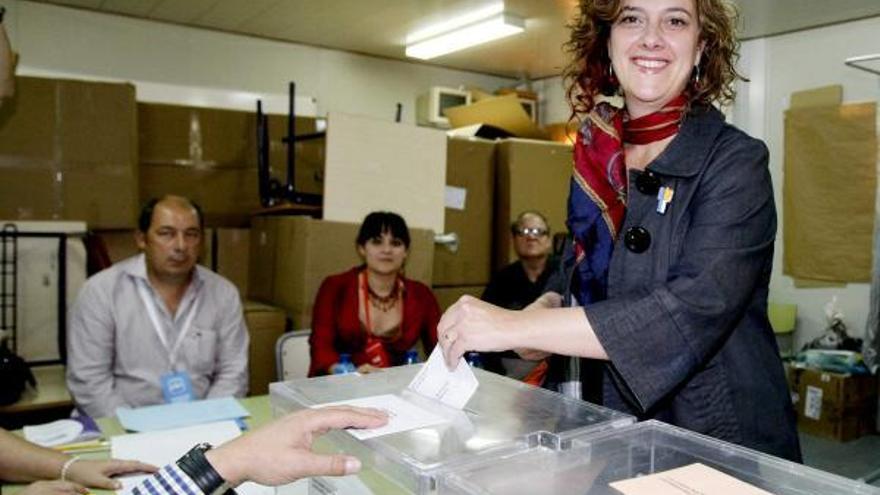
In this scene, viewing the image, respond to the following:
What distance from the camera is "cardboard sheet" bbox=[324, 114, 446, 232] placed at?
10.6 feet

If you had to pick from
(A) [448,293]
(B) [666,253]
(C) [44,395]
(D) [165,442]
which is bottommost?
(C) [44,395]

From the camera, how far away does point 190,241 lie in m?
2.52

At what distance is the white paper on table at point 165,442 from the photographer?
140 centimetres

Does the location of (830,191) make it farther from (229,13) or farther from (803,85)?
(229,13)

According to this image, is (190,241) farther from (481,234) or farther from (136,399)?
(481,234)

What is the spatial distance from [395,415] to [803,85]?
4735mm

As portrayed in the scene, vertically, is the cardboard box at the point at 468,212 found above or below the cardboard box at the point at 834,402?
above

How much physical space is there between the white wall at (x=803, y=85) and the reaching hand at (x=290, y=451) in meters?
4.45

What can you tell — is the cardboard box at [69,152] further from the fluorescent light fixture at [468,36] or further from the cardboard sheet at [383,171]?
the fluorescent light fixture at [468,36]

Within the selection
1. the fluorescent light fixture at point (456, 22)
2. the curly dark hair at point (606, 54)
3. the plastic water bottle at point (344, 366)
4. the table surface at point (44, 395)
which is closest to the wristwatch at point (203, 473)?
the curly dark hair at point (606, 54)

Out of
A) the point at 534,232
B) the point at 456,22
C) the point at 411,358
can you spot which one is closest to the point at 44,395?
the point at 411,358

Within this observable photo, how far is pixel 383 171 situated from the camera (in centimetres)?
337

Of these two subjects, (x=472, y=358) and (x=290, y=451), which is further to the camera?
(x=472, y=358)

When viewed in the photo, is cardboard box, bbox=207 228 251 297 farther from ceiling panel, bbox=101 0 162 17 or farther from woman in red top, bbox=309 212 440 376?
ceiling panel, bbox=101 0 162 17
